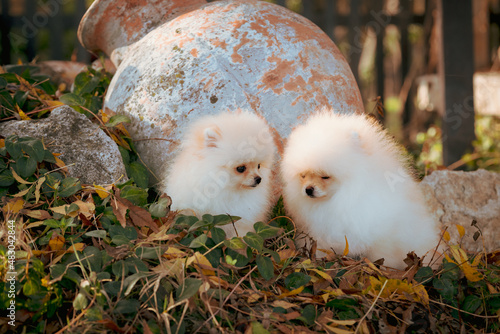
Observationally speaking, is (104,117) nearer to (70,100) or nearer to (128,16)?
(70,100)

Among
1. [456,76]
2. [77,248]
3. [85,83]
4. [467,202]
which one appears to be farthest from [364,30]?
[77,248]

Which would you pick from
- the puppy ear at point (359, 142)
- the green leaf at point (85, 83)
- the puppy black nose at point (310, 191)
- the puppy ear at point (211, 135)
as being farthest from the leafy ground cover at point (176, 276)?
the green leaf at point (85, 83)

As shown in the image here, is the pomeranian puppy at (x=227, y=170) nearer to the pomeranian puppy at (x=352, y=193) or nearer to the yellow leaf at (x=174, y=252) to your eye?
the pomeranian puppy at (x=352, y=193)

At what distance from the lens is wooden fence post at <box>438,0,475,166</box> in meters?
5.66

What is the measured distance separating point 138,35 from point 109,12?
313 mm

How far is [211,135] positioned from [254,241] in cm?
68

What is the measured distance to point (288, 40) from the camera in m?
3.33

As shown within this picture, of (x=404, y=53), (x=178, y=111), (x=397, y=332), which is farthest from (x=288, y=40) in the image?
(x=404, y=53)

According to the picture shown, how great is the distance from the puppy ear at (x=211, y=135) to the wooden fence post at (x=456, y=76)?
12.7 ft

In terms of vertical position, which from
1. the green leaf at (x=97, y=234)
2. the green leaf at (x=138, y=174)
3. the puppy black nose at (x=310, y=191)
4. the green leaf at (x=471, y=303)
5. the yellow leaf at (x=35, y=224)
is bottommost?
the green leaf at (x=471, y=303)

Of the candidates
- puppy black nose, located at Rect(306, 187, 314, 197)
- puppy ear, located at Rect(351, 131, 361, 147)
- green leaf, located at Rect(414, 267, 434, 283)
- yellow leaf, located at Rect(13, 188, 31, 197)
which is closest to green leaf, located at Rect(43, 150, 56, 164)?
yellow leaf, located at Rect(13, 188, 31, 197)

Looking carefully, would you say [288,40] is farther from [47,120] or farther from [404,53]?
[404,53]

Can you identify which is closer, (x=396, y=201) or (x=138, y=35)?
(x=396, y=201)

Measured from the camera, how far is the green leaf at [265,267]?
2326 mm
